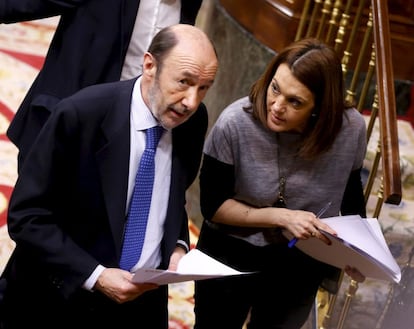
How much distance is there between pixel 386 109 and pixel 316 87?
470 mm

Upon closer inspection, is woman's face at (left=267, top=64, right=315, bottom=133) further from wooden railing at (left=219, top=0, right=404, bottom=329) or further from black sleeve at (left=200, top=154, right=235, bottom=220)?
wooden railing at (left=219, top=0, right=404, bottom=329)

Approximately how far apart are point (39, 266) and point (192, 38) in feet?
2.47

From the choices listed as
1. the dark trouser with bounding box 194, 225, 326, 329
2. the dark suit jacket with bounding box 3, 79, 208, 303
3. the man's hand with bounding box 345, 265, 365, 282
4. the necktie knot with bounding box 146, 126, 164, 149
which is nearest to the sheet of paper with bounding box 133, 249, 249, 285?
the dark suit jacket with bounding box 3, 79, 208, 303

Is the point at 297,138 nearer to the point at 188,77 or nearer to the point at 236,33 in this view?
the point at 188,77

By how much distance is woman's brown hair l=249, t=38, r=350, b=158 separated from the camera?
246 cm

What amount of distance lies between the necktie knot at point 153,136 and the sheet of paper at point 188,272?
330mm

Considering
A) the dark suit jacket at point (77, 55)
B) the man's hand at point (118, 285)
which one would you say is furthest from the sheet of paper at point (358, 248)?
the dark suit jacket at point (77, 55)

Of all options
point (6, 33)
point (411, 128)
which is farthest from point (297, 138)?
point (6, 33)

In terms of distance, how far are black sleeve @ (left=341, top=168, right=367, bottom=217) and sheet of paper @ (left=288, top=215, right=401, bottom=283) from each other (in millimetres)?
193

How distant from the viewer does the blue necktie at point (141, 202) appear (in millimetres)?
2225

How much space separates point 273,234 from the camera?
106 inches

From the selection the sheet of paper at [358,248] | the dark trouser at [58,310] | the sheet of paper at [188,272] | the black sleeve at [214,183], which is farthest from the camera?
the black sleeve at [214,183]

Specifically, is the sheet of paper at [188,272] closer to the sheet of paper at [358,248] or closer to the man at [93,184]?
the man at [93,184]

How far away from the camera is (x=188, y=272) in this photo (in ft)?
6.81
